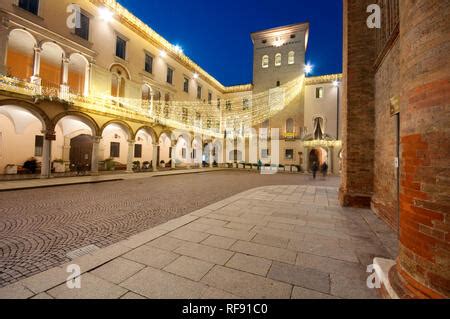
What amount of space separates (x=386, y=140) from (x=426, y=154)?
3937mm

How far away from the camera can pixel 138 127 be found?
16578mm

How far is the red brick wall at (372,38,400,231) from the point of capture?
435 cm

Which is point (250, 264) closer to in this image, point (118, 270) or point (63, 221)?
point (118, 270)

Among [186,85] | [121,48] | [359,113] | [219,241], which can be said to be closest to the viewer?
[219,241]

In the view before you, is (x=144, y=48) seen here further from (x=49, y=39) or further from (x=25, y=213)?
(x=25, y=213)

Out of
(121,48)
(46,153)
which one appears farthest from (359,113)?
(121,48)

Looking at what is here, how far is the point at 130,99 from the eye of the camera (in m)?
16.3

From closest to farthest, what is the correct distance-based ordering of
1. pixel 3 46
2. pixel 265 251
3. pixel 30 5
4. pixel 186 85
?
pixel 265 251 → pixel 3 46 → pixel 30 5 → pixel 186 85

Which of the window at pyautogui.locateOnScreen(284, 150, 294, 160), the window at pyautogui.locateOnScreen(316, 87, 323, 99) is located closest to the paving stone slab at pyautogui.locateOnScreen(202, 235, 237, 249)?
the window at pyautogui.locateOnScreen(284, 150, 294, 160)

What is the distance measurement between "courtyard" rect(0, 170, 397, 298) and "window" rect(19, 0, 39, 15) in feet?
37.9

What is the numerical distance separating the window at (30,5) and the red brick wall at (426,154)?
16.6m

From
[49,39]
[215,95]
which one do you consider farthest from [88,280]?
[215,95]

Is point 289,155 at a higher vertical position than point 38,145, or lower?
higher
